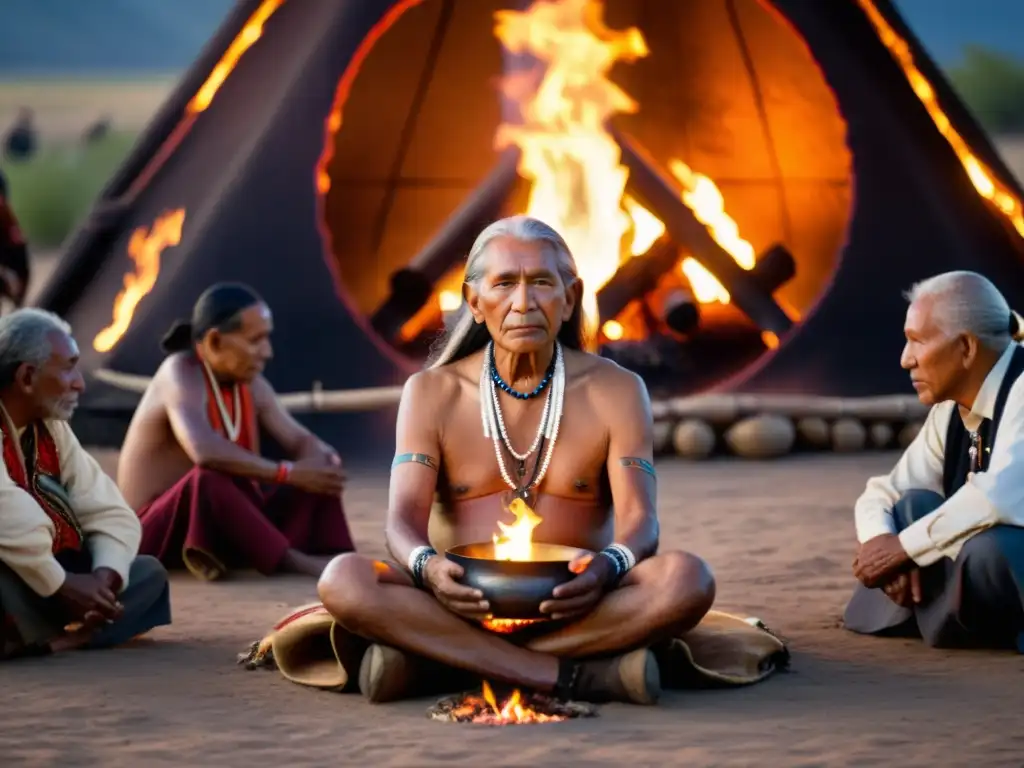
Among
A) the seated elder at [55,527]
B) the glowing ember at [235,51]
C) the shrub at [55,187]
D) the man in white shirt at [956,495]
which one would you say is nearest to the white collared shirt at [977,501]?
the man in white shirt at [956,495]

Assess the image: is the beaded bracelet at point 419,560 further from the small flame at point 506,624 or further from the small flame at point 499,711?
the small flame at point 499,711

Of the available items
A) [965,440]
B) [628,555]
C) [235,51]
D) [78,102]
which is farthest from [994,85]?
[628,555]

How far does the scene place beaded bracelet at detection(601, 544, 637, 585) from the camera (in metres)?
4.56

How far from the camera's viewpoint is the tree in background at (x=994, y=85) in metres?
26.4

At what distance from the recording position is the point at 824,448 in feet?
33.0

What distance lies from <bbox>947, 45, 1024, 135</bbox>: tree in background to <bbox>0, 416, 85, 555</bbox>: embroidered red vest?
74.7ft

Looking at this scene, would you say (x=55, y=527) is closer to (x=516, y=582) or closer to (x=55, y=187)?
(x=516, y=582)

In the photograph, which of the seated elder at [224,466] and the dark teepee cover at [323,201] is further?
the dark teepee cover at [323,201]

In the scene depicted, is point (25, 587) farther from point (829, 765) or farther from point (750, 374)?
point (750, 374)

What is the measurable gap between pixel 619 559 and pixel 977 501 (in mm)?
1136

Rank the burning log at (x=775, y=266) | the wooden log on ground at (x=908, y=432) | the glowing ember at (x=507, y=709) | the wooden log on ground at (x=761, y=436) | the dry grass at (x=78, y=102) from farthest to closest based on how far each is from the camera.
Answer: the dry grass at (x=78, y=102) < the burning log at (x=775, y=266) < the wooden log on ground at (x=908, y=432) < the wooden log on ground at (x=761, y=436) < the glowing ember at (x=507, y=709)

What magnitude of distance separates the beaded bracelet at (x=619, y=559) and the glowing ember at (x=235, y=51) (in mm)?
5891

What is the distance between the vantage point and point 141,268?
9914 mm

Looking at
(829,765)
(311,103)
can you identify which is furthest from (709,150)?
(829,765)
